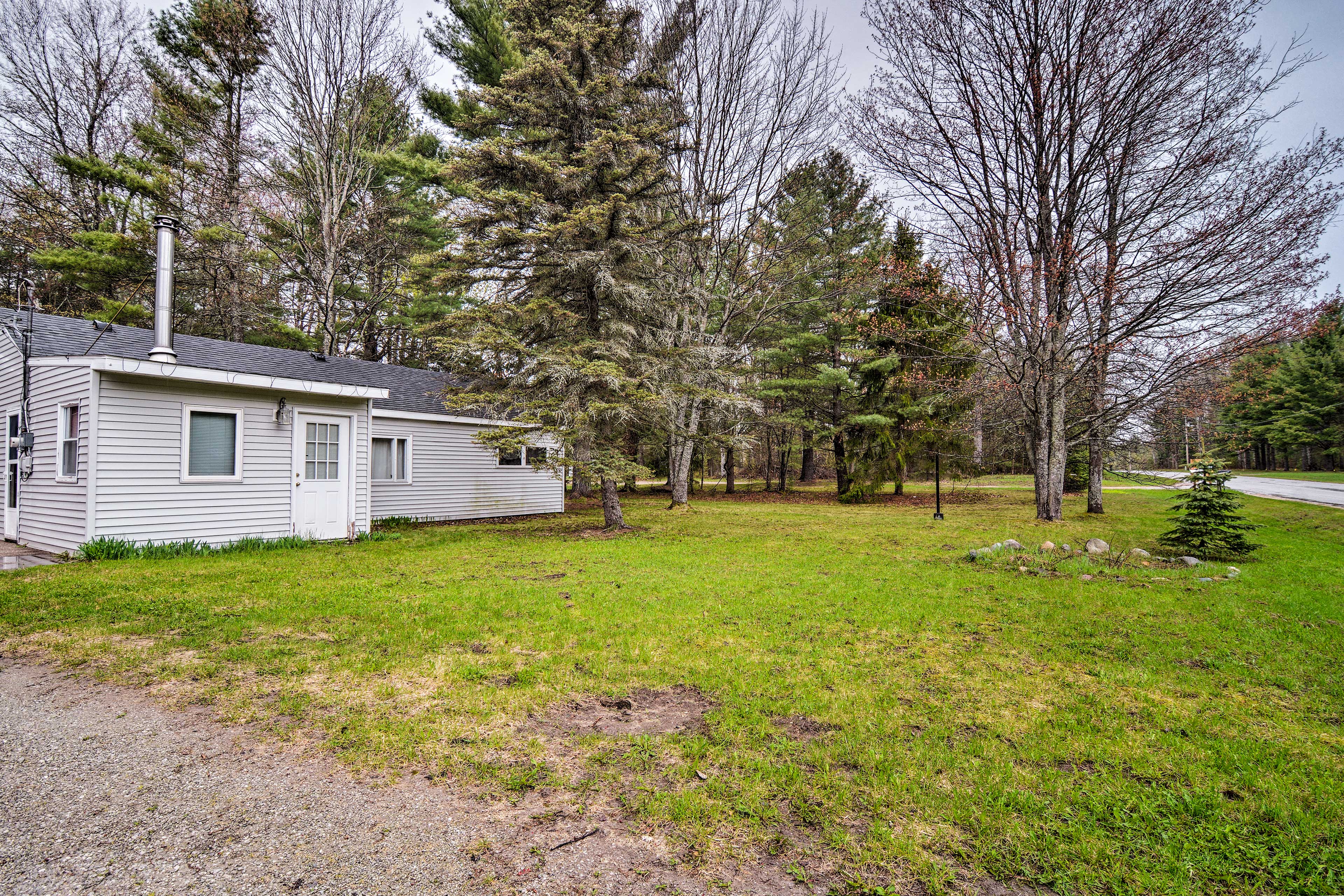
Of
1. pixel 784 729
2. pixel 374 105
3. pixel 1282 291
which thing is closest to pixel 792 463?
pixel 1282 291

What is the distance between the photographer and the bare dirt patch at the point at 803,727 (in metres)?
3.04

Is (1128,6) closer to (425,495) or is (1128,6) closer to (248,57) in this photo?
(425,495)

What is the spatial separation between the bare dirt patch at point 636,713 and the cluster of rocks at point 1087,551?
639 centimetres

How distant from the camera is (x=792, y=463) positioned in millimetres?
34594

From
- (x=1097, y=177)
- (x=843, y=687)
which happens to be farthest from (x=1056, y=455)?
(x=843, y=687)

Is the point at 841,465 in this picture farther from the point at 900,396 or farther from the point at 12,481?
the point at 12,481

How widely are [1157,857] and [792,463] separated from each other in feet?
108

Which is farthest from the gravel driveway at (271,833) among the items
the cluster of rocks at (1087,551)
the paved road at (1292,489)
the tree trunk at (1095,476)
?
the tree trunk at (1095,476)

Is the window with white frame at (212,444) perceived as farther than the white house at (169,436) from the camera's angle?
Yes

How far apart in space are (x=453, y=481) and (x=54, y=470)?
6.65m

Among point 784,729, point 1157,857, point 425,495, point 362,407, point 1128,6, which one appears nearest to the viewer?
point 1157,857

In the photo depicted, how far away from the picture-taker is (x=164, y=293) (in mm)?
8383

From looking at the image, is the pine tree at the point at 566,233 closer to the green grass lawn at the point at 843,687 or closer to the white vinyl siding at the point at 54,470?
the green grass lawn at the point at 843,687

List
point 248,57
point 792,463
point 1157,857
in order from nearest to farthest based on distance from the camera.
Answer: point 1157,857 → point 248,57 → point 792,463
